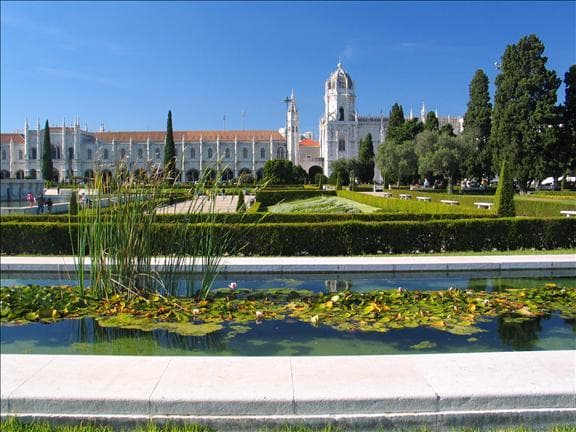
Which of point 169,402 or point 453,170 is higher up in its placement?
point 453,170

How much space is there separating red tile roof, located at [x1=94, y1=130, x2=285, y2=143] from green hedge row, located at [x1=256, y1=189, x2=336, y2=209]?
146 ft

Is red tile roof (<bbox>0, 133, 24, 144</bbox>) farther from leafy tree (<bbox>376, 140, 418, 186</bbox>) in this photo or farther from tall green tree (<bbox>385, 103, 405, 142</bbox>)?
leafy tree (<bbox>376, 140, 418, 186</bbox>)

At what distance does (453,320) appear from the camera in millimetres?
5168

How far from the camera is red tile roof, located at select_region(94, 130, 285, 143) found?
74.9 m

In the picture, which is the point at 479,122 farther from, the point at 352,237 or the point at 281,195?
the point at 352,237

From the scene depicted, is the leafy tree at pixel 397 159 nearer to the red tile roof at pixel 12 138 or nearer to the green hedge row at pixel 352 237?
the green hedge row at pixel 352 237

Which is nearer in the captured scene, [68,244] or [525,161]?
[68,244]

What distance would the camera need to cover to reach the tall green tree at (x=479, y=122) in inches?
1425

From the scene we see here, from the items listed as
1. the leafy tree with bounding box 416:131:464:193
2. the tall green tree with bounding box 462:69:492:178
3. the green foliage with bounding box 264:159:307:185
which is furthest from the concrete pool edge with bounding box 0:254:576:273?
the green foliage with bounding box 264:159:307:185

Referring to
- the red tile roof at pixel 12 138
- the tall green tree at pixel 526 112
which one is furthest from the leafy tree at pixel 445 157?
the red tile roof at pixel 12 138

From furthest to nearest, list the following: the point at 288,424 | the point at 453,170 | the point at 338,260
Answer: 1. the point at 453,170
2. the point at 338,260
3. the point at 288,424

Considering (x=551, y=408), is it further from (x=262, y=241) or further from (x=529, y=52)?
(x=529, y=52)

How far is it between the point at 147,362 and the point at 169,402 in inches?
29.3

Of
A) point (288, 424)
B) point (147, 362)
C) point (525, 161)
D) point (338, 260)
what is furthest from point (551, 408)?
point (525, 161)
